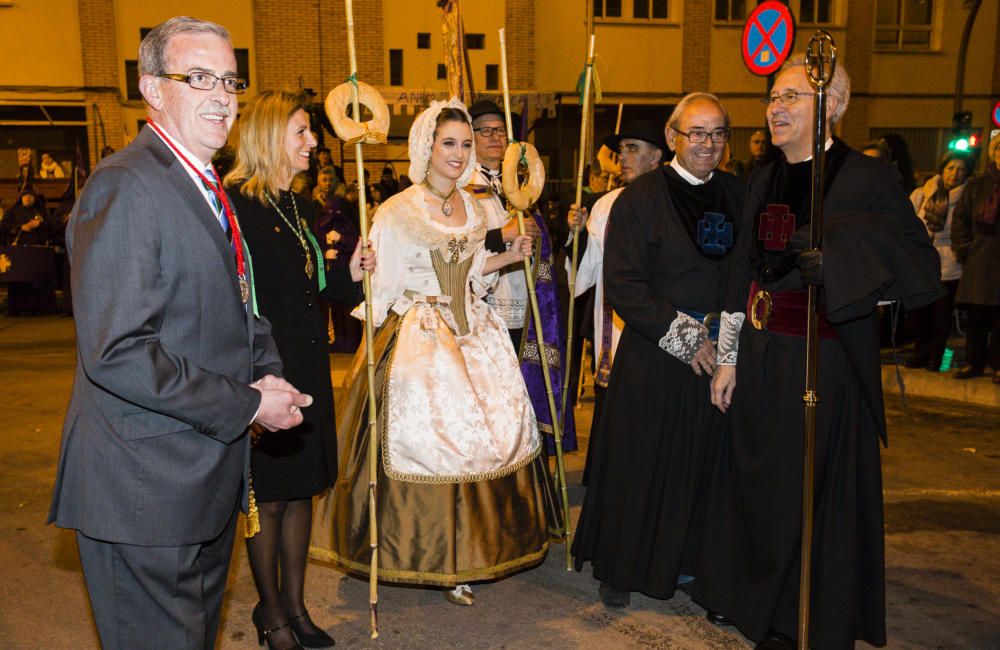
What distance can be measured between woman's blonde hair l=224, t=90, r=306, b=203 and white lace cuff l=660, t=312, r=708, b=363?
170cm

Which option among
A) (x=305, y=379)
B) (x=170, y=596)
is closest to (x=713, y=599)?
(x=305, y=379)

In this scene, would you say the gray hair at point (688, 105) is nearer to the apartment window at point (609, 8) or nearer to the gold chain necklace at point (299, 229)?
the gold chain necklace at point (299, 229)

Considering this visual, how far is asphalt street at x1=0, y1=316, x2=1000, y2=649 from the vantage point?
379 cm

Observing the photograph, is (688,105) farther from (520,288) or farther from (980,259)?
(980,259)

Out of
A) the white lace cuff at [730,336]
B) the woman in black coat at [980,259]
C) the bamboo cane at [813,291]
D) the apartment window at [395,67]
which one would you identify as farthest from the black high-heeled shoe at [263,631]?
the apartment window at [395,67]

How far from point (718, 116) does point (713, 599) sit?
6.86 ft

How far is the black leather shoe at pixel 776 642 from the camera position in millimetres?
3562

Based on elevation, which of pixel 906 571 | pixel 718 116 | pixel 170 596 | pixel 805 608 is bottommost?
pixel 906 571

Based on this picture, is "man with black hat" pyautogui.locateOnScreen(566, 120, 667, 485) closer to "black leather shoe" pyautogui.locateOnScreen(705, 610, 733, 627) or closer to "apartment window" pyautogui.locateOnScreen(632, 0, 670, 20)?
"black leather shoe" pyautogui.locateOnScreen(705, 610, 733, 627)

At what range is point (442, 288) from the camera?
4148mm

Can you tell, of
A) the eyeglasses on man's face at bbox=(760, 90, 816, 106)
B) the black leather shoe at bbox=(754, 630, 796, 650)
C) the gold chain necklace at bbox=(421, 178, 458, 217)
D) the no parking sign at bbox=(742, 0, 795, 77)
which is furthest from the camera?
the no parking sign at bbox=(742, 0, 795, 77)

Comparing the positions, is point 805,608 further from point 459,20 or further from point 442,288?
point 459,20

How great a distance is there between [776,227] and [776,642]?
163cm

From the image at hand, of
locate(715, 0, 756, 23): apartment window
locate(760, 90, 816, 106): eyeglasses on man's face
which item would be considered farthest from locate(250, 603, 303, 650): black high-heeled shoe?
locate(715, 0, 756, 23): apartment window
